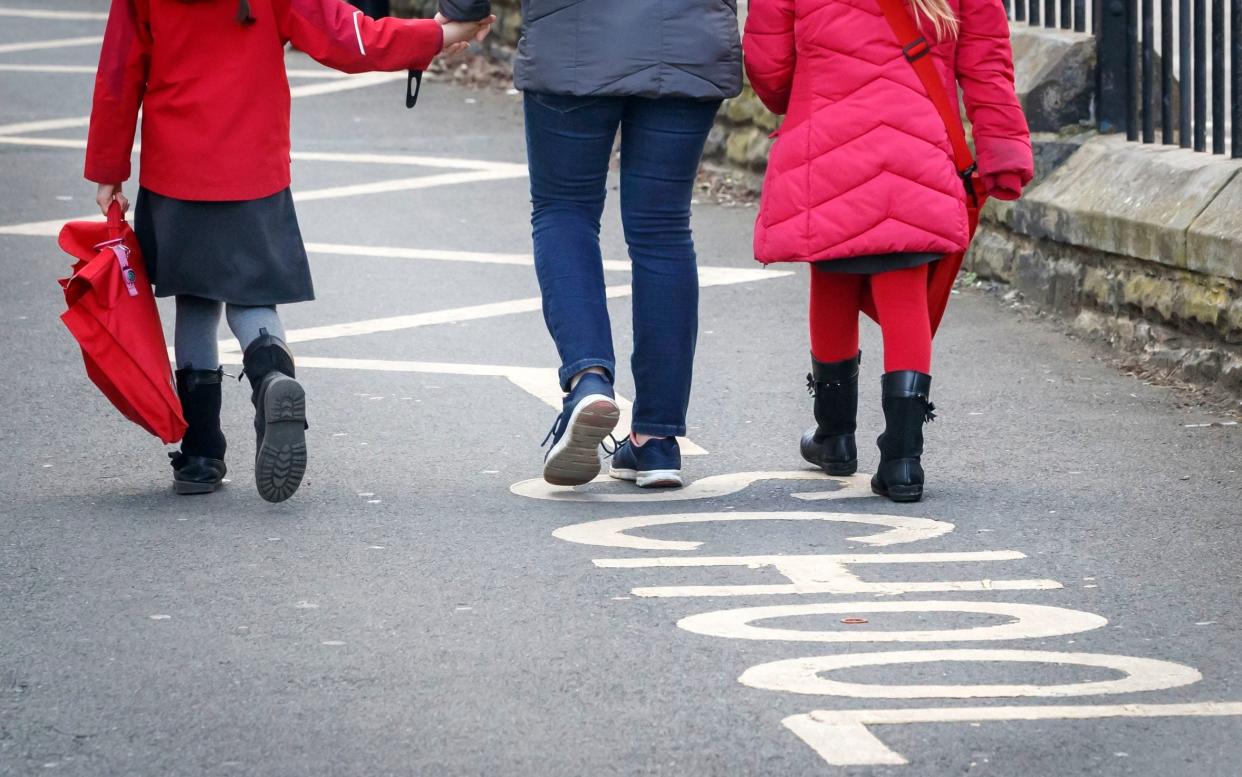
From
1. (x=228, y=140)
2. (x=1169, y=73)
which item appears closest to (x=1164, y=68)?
(x=1169, y=73)

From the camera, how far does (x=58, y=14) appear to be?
17.7m

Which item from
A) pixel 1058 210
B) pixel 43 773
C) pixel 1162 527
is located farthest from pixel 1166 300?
pixel 43 773

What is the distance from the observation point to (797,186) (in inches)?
195

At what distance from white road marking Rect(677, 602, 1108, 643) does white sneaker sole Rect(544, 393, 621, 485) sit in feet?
3.09

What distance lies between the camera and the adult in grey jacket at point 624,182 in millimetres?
4914

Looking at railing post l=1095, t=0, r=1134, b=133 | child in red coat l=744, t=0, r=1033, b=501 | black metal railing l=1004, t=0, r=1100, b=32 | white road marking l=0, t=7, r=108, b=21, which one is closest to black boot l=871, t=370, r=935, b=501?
child in red coat l=744, t=0, r=1033, b=501

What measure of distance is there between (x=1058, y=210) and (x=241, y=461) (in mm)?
3170

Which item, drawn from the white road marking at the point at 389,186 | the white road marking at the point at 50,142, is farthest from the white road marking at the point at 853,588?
the white road marking at the point at 50,142

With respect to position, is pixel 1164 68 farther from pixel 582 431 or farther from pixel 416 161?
pixel 416 161

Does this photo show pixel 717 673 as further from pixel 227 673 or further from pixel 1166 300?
pixel 1166 300

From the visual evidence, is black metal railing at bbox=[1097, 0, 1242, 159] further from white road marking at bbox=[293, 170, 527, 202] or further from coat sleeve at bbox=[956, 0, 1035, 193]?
white road marking at bbox=[293, 170, 527, 202]

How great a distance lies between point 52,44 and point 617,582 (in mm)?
12695

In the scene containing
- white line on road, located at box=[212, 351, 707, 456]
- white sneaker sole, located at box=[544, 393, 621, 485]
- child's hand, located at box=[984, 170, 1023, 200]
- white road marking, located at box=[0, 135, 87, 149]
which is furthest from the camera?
white road marking, located at box=[0, 135, 87, 149]

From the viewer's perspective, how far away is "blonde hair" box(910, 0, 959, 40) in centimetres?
482
